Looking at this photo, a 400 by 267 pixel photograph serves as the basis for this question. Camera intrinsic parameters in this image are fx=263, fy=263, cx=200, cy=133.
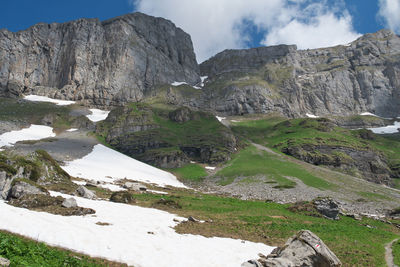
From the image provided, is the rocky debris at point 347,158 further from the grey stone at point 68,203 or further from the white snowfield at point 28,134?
the grey stone at point 68,203

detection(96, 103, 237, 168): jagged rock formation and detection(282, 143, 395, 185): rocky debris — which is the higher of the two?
detection(96, 103, 237, 168): jagged rock formation

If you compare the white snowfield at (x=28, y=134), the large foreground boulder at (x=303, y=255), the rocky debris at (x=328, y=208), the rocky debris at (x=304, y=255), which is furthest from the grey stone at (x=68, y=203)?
the white snowfield at (x=28, y=134)

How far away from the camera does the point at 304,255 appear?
1359cm

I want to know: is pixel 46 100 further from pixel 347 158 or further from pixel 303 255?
pixel 303 255

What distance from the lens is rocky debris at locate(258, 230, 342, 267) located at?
13.1m

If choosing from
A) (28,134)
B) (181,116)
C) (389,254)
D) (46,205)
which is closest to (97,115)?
(181,116)

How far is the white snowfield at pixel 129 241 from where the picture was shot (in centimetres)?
1337

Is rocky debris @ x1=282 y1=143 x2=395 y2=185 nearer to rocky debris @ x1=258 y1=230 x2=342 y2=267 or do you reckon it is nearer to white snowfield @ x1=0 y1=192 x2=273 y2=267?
white snowfield @ x1=0 y1=192 x2=273 y2=267

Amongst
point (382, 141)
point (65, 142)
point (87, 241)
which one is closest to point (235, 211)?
point (87, 241)

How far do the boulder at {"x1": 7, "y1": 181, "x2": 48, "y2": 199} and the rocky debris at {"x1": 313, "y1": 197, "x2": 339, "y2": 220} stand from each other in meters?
32.0

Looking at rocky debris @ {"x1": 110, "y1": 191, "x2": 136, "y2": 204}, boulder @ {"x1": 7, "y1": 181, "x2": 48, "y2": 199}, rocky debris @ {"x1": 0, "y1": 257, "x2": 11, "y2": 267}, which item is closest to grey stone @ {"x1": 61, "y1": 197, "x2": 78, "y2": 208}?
boulder @ {"x1": 7, "y1": 181, "x2": 48, "y2": 199}

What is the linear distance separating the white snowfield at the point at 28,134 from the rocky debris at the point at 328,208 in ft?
317

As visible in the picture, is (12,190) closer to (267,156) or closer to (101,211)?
(101,211)

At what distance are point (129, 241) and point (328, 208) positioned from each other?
28.5 metres
